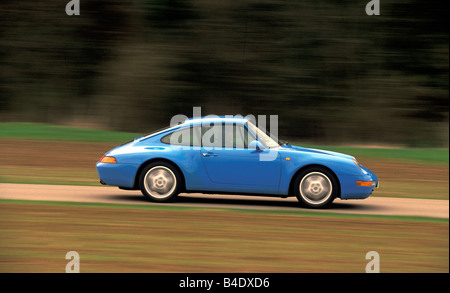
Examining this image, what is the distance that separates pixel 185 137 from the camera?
9.43 meters

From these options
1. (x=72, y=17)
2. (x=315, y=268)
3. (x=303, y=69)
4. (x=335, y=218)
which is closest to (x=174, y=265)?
(x=315, y=268)

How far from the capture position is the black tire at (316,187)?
9094mm

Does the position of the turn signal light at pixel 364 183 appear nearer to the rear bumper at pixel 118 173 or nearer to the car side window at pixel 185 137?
the car side window at pixel 185 137

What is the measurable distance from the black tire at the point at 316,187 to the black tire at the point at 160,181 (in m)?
1.73

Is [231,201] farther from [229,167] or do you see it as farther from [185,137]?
[185,137]

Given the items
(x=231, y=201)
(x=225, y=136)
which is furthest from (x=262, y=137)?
(x=231, y=201)

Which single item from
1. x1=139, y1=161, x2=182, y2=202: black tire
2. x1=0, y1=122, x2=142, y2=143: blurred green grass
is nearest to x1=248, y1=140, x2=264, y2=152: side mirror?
x1=139, y1=161, x2=182, y2=202: black tire

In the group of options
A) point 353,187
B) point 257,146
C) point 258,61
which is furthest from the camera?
point 258,61

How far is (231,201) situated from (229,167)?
862mm

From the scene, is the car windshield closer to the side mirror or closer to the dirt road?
the side mirror

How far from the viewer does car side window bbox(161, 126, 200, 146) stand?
9398mm

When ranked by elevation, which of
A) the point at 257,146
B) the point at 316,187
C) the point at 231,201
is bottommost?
the point at 231,201

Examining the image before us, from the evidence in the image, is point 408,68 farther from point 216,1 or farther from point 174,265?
point 174,265

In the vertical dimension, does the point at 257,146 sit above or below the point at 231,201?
above
